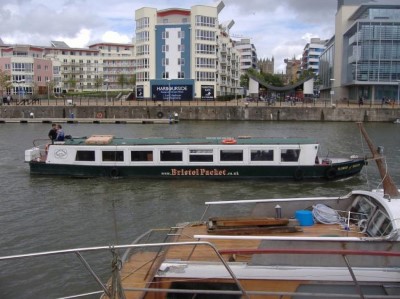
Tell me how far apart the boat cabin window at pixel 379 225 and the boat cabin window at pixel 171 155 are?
55.6ft

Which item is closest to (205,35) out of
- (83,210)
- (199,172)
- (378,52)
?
(378,52)

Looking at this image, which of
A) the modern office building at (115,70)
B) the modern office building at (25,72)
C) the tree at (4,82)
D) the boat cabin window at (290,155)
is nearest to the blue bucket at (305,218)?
the boat cabin window at (290,155)

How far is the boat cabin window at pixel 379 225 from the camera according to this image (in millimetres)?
8477

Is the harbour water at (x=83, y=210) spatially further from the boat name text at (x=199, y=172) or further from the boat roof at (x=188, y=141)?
the boat roof at (x=188, y=141)

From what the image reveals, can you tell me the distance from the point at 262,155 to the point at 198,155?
3.43m

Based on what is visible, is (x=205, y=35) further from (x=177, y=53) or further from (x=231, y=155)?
(x=231, y=155)

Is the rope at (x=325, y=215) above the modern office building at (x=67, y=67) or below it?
below

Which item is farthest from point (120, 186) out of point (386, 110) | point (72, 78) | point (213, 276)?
point (72, 78)

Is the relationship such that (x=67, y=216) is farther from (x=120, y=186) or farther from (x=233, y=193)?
(x=233, y=193)

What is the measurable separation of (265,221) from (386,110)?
6788 centimetres

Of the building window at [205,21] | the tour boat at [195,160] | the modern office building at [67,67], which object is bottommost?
the tour boat at [195,160]

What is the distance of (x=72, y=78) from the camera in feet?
466

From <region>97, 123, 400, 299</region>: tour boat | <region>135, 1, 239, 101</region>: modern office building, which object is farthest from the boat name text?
<region>135, 1, 239, 101</region>: modern office building

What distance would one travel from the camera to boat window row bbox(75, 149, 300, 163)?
25.2m
